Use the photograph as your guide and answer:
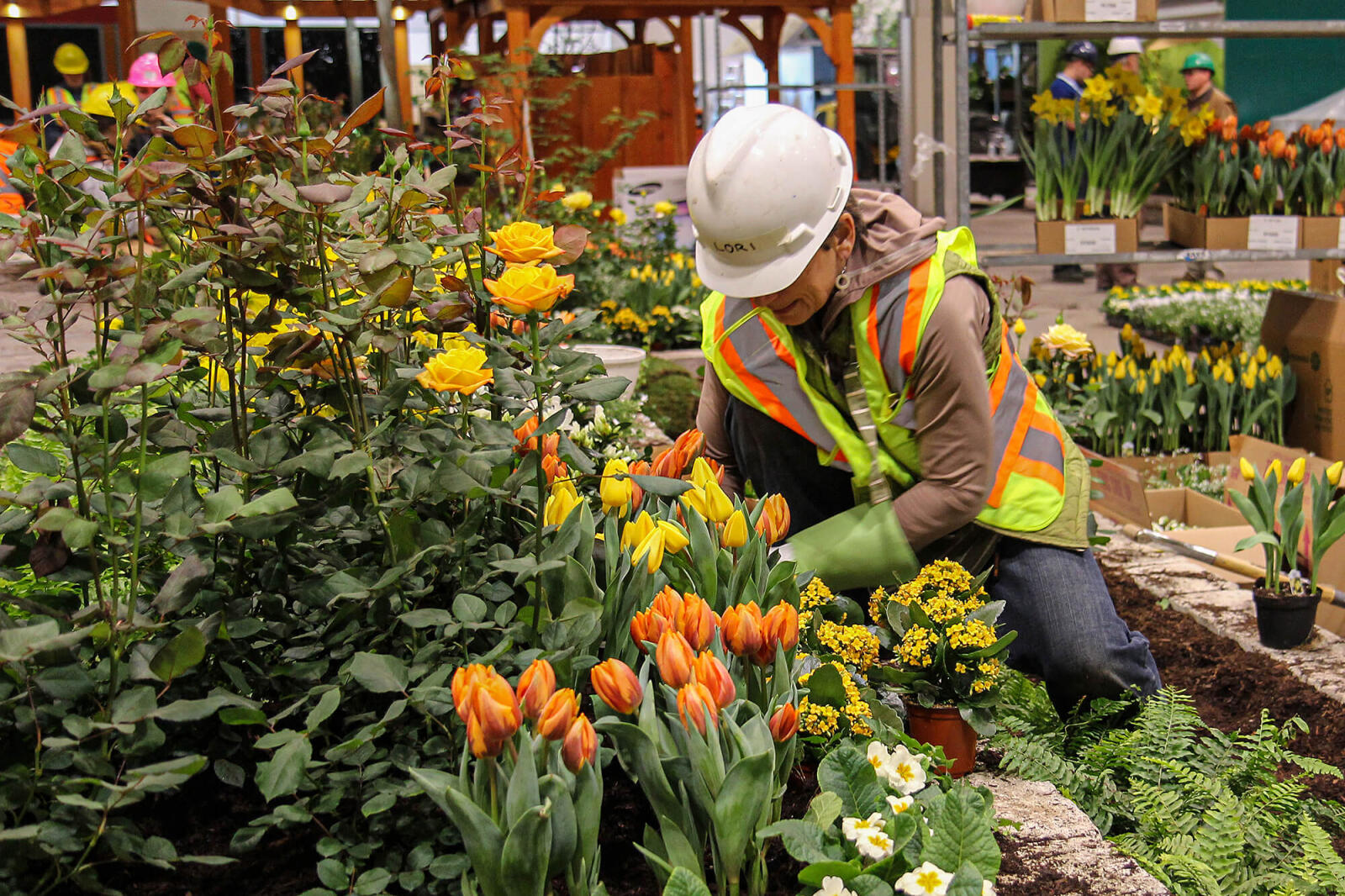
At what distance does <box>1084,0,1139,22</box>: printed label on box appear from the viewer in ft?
15.5

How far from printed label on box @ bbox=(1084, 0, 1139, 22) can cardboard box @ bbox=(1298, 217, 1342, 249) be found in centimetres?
120

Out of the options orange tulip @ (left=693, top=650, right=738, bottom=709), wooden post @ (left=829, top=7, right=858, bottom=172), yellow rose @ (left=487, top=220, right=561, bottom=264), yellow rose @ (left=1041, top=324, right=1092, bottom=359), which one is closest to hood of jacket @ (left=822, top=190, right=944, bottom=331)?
yellow rose @ (left=487, top=220, right=561, bottom=264)

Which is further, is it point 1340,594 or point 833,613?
point 1340,594

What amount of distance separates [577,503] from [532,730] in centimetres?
45

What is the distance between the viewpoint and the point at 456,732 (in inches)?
54.1

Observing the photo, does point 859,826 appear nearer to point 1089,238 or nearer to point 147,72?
point 147,72

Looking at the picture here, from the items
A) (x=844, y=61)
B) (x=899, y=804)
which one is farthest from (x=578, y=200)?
(x=844, y=61)

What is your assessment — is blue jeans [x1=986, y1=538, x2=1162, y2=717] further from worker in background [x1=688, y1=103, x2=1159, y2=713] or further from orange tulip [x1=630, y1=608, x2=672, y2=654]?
orange tulip [x1=630, y1=608, x2=672, y2=654]

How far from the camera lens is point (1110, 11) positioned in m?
4.75

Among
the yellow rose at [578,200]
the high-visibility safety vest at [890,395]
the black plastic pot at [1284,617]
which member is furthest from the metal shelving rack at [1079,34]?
the high-visibility safety vest at [890,395]

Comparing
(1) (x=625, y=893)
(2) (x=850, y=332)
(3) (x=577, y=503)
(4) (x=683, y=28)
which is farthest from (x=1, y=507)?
(4) (x=683, y=28)

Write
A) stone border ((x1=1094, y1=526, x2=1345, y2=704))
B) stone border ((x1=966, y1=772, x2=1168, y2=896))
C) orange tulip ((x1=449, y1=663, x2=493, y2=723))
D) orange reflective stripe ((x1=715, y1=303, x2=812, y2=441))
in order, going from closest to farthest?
orange tulip ((x1=449, y1=663, x2=493, y2=723))
stone border ((x1=966, y1=772, x2=1168, y2=896))
orange reflective stripe ((x1=715, y1=303, x2=812, y2=441))
stone border ((x1=1094, y1=526, x2=1345, y2=704))

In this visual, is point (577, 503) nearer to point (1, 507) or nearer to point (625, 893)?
point (625, 893)

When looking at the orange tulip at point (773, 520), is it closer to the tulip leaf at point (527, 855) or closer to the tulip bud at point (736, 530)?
the tulip bud at point (736, 530)
